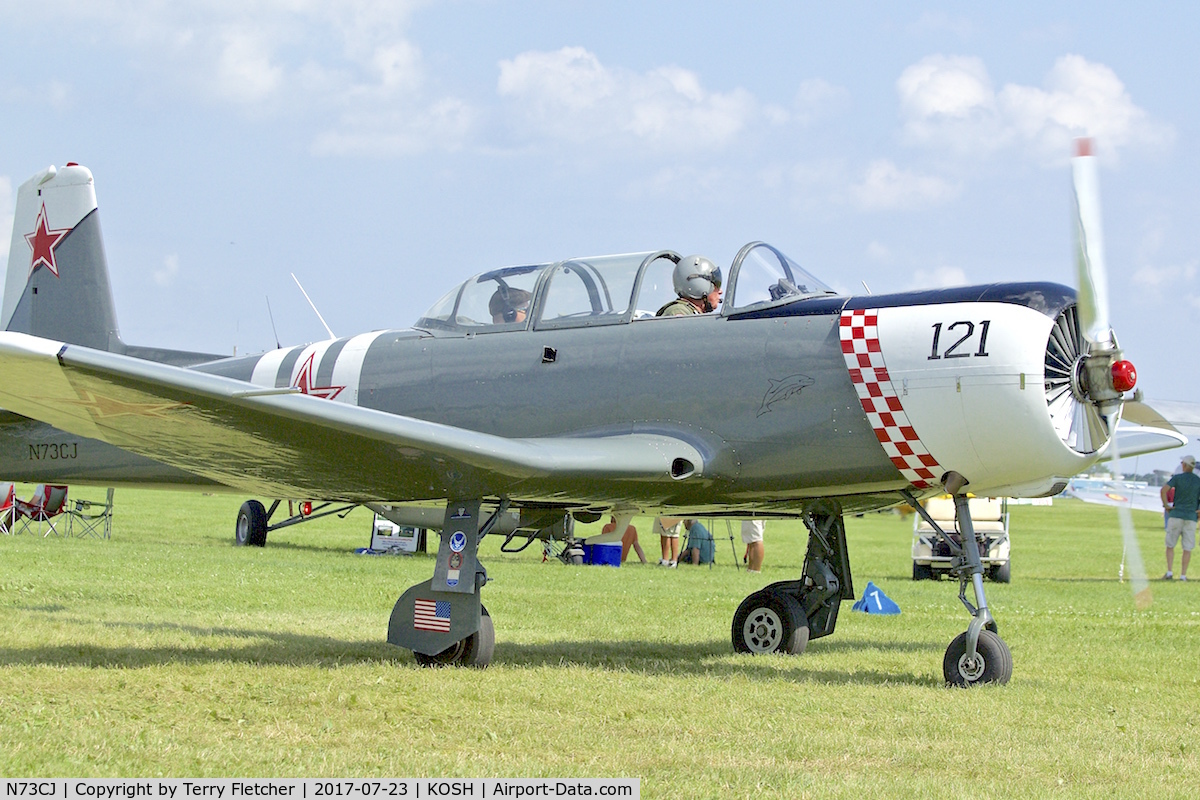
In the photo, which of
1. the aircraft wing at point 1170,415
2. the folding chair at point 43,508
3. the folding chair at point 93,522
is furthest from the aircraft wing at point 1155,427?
the folding chair at point 43,508

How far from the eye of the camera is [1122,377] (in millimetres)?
6664

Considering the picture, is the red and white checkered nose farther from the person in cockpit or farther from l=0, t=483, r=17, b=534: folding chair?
l=0, t=483, r=17, b=534: folding chair

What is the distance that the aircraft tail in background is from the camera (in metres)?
10.8

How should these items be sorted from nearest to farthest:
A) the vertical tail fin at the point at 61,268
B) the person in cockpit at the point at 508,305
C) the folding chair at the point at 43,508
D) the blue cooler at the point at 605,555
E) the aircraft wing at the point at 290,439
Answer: the aircraft wing at the point at 290,439 → the person in cockpit at the point at 508,305 → the vertical tail fin at the point at 61,268 → the blue cooler at the point at 605,555 → the folding chair at the point at 43,508

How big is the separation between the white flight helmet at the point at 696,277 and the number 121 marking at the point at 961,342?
5.50ft

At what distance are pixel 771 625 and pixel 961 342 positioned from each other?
9.20 ft

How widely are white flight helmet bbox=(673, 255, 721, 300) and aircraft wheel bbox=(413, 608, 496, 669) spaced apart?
2411mm

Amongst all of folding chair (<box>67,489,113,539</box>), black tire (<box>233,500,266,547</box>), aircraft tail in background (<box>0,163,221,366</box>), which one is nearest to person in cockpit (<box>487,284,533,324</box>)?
aircraft tail in background (<box>0,163,221,366</box>)

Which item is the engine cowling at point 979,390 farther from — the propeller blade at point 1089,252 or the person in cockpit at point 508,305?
the person in cockpit at point 508,305

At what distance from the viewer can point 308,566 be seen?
47.9 feet

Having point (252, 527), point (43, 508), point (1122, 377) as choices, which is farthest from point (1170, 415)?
point (43, 508)

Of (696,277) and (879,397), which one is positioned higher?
(696,277)

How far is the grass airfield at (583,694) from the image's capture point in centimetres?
464

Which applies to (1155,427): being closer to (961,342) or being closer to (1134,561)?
(1134,561)
